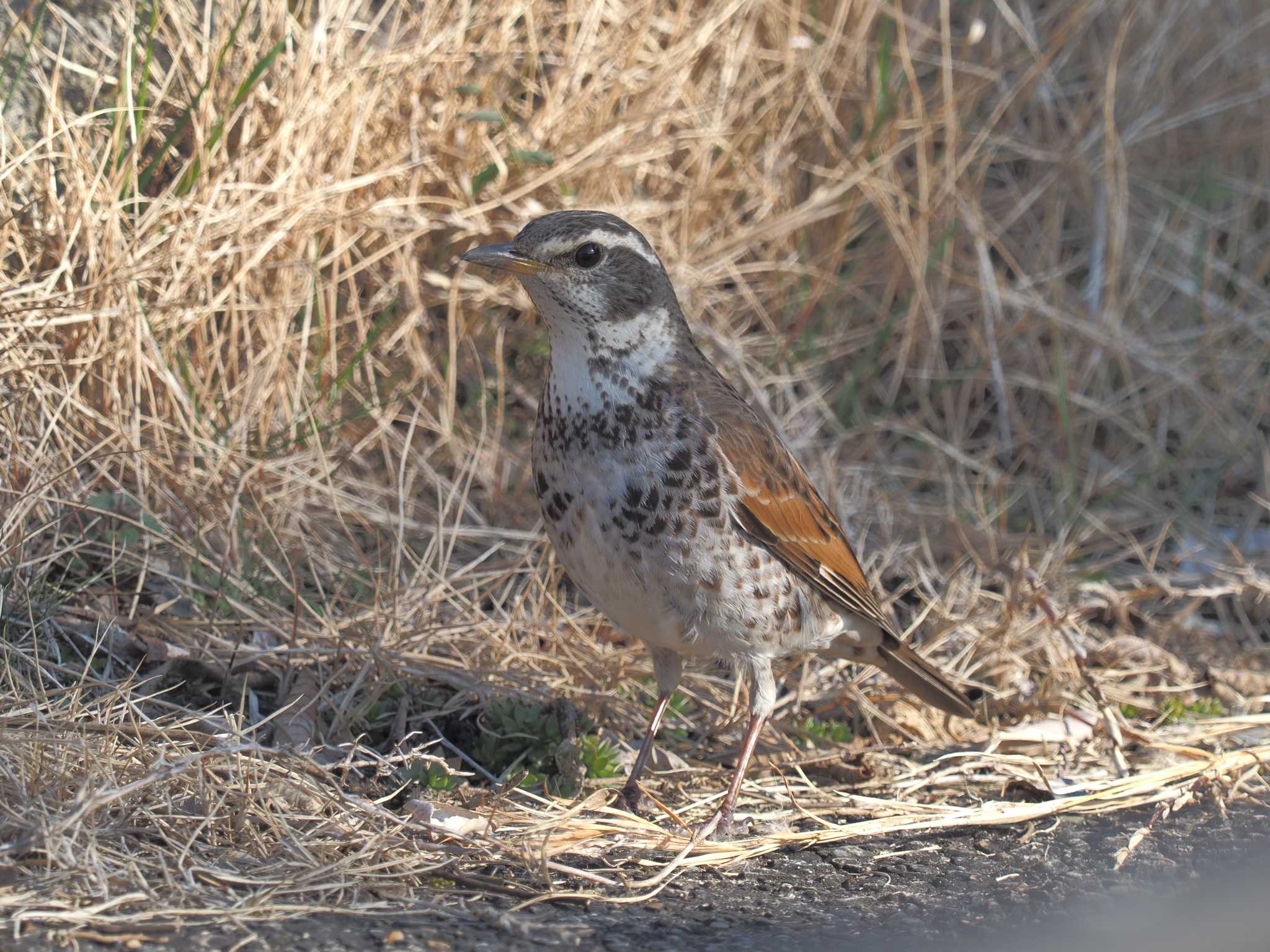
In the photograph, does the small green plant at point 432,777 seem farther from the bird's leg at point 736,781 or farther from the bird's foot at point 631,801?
the bird's leg at point 736,781

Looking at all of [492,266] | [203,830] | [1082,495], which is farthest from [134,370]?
[1082,495]

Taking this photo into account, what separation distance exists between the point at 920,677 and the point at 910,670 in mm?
37

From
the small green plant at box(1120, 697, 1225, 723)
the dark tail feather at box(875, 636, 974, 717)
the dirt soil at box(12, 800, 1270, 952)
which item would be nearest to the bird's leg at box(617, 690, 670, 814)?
the dirt soil at box(12, 800, 1270, 952)

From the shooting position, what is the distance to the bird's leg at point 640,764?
4.04 m

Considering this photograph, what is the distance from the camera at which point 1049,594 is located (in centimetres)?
543

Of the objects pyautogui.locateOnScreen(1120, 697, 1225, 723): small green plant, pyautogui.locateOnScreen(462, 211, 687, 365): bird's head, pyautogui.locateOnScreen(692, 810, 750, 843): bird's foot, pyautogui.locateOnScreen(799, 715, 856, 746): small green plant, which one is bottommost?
pyautogui.locateOnScreen(799, 715, 856, 746): small green plant

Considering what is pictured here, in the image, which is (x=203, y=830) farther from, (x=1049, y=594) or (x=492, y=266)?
(x=1049, y=594)

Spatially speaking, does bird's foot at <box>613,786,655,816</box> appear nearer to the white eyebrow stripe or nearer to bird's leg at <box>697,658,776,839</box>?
bird's leg at <box>697,658,776,839</box>

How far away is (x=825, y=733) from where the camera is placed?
4.68 metres

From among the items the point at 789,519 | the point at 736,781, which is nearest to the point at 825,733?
the point at 736,781

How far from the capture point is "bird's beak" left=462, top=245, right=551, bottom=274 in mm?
3857

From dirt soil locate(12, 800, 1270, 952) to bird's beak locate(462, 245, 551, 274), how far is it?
5.51ft

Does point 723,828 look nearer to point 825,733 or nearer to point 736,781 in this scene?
point 736,781

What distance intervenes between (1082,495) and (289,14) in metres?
3.91
